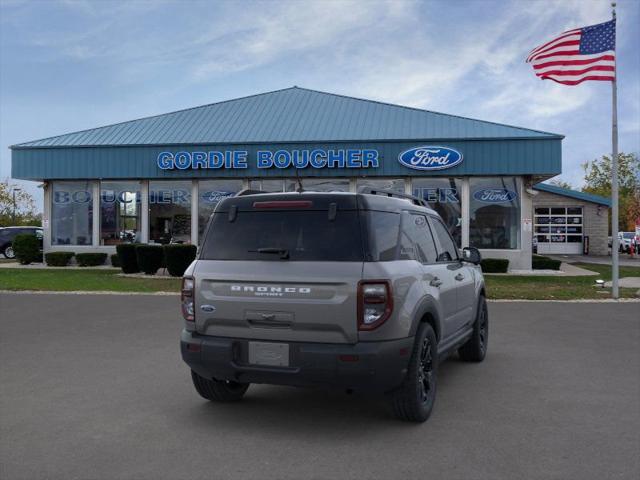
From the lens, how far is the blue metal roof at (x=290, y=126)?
2367 cm

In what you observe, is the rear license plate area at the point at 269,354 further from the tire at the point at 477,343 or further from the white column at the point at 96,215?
the white column at the point at 96,215

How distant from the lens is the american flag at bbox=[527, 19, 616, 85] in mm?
14461

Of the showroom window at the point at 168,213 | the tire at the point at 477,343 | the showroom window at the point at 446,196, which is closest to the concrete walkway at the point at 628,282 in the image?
the showroom window at the point at 446,196

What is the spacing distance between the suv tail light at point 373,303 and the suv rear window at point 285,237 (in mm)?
247

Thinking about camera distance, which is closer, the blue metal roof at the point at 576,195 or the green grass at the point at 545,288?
the green grass at the point at 545,288

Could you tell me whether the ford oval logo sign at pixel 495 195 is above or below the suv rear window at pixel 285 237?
above

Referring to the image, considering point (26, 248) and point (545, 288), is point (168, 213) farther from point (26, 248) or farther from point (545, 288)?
point (545, 288)

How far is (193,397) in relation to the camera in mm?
5844

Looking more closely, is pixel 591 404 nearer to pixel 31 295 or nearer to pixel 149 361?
pixel 149 361

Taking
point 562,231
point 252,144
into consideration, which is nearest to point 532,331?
point 252,144

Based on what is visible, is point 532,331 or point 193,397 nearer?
point 193,397

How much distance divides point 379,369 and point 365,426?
27.8 inches

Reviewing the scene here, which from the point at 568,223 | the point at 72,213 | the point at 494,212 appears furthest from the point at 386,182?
the point at 568,223

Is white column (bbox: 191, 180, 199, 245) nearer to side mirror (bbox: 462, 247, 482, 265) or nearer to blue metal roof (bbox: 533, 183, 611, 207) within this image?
side mirror (bbox: 462, 247, 482, 265)
